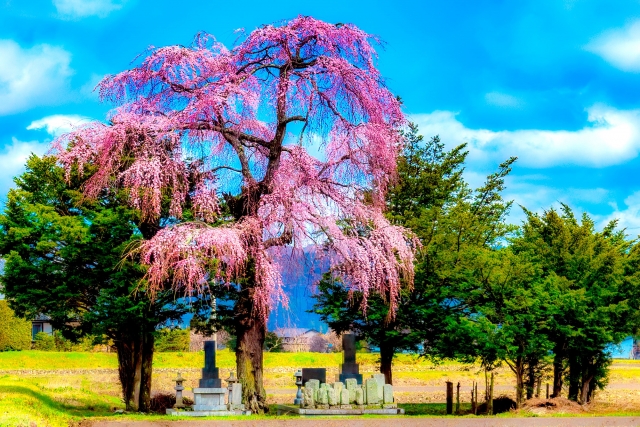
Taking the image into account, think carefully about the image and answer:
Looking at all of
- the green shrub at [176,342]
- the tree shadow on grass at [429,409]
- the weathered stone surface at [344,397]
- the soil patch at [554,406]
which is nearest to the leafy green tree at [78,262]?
the weathered stone surface at [344,397]

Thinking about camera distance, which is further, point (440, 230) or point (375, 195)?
point (440, 230)

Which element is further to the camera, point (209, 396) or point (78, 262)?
point (78, 262)

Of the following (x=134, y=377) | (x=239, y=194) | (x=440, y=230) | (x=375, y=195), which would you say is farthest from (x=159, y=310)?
(x=440, y=230)

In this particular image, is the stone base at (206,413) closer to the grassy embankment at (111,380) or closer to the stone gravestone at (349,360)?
the grassy embankment at (111,380)

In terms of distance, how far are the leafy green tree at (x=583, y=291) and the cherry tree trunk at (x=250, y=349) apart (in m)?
10.8

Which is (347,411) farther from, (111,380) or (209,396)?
(111,380)

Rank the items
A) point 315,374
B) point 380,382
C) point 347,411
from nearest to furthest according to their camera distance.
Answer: point 347,411 → point 380,382 → point 315,374

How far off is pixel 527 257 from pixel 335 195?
835cm

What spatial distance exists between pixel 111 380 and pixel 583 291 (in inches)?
1121

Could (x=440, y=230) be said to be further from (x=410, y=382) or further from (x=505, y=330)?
(x=410, y=382)

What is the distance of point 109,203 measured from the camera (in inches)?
1156

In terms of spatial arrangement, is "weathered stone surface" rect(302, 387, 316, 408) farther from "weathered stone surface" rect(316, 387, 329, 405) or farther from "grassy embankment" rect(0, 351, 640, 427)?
"grassy embankment" rect(0, 351, 640, 427)

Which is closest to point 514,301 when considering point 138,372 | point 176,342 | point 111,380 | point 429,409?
point 429,409

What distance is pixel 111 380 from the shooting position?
1714 inches
